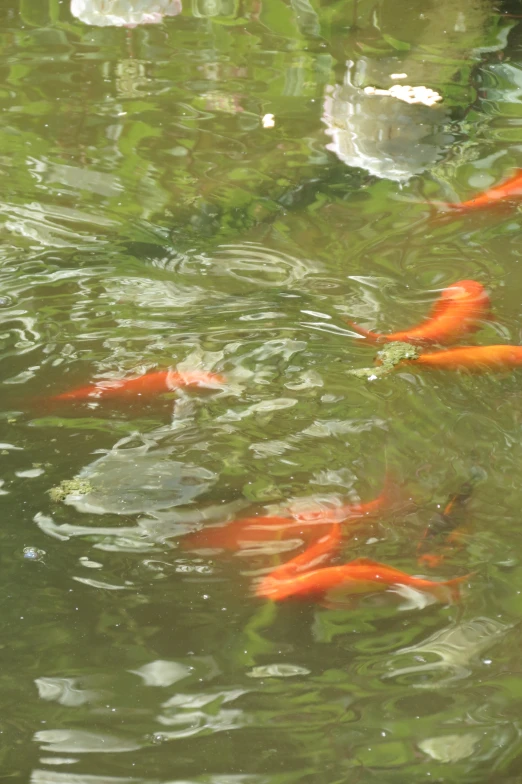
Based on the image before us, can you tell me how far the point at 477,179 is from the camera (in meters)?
4.07

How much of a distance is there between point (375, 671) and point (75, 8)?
5.10 m

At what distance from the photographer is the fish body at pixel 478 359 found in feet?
9.82

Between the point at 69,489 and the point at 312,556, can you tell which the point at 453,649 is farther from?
the point at 69,489

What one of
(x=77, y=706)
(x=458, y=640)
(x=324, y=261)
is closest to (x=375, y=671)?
(x=458, y=640)

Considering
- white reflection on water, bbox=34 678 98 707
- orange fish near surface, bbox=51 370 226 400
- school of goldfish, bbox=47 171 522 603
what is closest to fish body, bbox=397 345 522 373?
school of goldfish, bbox=47 171 522 603

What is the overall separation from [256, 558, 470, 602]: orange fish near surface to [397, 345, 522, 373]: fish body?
0.93 meters

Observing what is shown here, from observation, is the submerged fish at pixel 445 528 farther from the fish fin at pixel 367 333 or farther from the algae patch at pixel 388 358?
the fish fin at pixel 367 333

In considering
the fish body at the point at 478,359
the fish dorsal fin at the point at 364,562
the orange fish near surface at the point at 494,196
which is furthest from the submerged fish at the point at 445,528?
the orange fish near surface at the point at 494,196

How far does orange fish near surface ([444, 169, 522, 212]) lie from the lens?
12.7ft

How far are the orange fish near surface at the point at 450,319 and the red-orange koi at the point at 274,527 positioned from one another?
0.83 meters

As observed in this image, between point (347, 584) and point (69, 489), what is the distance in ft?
3.02

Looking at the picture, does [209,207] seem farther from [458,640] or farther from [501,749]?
[501,749]

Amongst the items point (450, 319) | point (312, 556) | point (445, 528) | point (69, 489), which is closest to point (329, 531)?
point (312, 556)

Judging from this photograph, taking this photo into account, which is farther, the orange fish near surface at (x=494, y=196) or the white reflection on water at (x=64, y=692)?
the orange fish near surface at (x=494, y=196)
